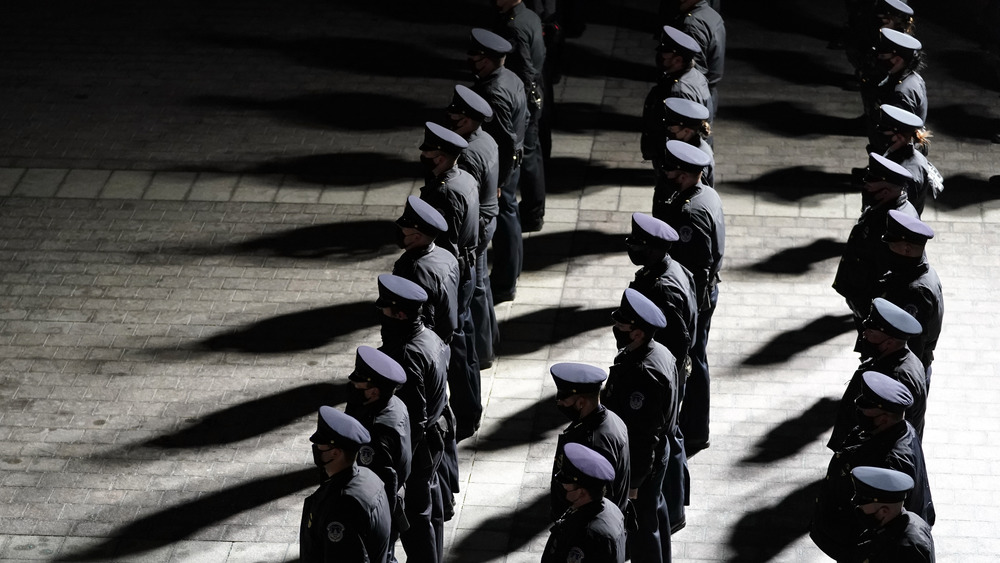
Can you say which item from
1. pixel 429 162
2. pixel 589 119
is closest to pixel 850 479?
pixel 429 162

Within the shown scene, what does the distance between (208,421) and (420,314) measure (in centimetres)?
218

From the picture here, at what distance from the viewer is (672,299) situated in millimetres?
7750

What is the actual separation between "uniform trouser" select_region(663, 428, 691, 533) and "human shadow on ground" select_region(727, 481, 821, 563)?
33 cm

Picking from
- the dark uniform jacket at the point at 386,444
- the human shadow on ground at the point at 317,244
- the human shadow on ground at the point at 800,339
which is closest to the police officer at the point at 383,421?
the dark uniform jacket at the point at 386,444

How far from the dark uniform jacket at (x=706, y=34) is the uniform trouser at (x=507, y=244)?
205 centimetres

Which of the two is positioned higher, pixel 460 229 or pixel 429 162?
pixel 429 162

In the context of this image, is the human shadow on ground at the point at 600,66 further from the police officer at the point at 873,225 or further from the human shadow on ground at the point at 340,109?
the police officer at the point at 873,225

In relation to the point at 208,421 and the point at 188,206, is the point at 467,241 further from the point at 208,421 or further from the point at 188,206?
the point at 188,206

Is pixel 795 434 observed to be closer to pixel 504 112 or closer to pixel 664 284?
pixel 664 284

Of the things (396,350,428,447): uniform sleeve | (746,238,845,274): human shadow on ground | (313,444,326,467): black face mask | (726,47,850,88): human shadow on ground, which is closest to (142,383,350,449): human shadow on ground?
(396,350,428,447): uniform sleeve

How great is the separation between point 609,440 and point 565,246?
4433 millimetres

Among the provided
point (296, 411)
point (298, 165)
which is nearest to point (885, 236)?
point (296, 411)

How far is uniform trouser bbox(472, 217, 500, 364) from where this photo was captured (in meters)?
9.30

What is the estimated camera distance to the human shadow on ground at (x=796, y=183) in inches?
463
